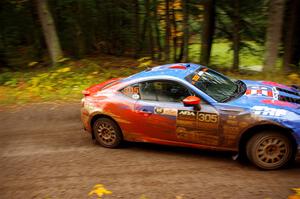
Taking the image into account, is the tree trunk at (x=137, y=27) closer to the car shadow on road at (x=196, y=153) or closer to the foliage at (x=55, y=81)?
the foliage at (x=55, y=81)

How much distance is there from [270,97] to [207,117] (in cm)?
113

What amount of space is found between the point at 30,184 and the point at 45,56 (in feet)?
42.2

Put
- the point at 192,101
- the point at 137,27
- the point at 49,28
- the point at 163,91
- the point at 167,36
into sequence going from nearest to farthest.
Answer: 1. the point at 192,101
2. the point at 163,91
3. the point at 49,28
4. the point at 167,36
5. the point at 137,27

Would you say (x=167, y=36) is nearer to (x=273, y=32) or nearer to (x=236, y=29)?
(x=236, y=29)

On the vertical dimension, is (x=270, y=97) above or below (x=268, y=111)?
above

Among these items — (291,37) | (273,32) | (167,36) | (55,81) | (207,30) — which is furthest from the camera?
(167,36)

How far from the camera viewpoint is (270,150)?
18.7 ft

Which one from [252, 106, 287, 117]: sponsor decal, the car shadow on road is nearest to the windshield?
[252, 106, 287, 117]: sponsor decal

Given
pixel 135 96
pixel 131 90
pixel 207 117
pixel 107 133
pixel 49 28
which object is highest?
pixel 49 28

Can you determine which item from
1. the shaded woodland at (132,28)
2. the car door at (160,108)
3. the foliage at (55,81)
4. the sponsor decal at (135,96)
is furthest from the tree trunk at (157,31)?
the car door at (160,108)

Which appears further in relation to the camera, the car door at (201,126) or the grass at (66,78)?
the grass at (66,78)

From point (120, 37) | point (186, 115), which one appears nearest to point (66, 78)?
point (120, 37)

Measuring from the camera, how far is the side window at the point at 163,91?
6.45 meters

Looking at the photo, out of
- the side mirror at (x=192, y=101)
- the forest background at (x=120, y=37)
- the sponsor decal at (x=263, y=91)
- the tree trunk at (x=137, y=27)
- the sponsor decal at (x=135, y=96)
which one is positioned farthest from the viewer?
the tree trunk at (x=137, y=27)
